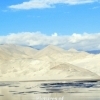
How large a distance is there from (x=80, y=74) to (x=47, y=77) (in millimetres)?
9796

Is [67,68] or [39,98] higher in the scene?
[67,68]

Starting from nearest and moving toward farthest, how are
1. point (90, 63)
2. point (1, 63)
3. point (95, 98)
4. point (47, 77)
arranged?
point (95, 98), point (47, 77), point (1, 63), point (90, 63)

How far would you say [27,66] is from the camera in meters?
130

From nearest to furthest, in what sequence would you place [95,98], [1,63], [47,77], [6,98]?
1. [95,98]
2. [6,98]
3. [47,77]
4. [1,63]

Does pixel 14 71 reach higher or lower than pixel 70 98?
higher

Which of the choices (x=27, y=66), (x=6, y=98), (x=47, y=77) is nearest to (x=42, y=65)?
(x=27, y=66)

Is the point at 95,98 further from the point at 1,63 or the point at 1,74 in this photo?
the point at 1,63

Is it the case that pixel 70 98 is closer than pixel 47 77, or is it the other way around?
pixel 70 98

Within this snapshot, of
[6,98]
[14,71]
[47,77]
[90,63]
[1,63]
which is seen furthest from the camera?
[90,63]

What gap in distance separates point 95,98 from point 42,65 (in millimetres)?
87543

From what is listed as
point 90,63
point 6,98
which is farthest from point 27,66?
point 6,98

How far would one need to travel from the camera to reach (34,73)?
405 ft

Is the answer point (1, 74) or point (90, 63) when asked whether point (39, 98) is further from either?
point (90, 63)

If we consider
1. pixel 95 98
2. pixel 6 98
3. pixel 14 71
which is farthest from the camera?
pixel 14 71
